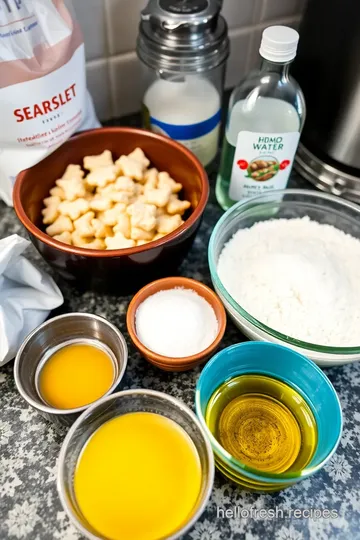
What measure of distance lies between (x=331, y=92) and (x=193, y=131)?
0.65 feet

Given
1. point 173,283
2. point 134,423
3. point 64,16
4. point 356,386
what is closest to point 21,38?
point 64,16

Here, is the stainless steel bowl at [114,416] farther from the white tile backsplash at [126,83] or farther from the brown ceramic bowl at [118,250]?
the white tile backsplash at [126,83]

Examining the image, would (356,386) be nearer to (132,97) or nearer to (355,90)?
(355,90)

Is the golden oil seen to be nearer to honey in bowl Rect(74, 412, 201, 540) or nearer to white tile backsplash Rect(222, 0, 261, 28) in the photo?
honey in bowl Rect(74, 412, 201, 540)

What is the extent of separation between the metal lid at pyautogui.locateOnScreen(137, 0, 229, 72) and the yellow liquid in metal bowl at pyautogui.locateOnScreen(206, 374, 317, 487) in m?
0.43

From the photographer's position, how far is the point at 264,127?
0.72 m

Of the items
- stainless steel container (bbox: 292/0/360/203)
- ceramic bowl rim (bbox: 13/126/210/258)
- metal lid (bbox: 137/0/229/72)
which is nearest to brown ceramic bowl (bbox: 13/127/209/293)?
ceramic bowl rim (bbox: 13/126/210/258)

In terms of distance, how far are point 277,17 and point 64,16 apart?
0.43m

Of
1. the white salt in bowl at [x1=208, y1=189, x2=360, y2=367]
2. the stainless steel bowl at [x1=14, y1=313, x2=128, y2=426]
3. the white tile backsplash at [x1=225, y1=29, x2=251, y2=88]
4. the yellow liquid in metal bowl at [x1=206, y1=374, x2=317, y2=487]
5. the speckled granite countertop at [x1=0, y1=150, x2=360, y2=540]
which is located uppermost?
the white tile backsplash at [x1=225, y1=29, x2=251, y2=88]

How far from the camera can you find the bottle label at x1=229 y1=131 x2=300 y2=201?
0.70 metres

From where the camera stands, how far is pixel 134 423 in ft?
1.83

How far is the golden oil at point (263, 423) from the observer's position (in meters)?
0.56

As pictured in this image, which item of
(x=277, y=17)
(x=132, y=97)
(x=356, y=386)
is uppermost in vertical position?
(x=277, y=17)

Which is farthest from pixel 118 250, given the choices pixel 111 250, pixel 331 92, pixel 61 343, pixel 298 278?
pixel 331 92
